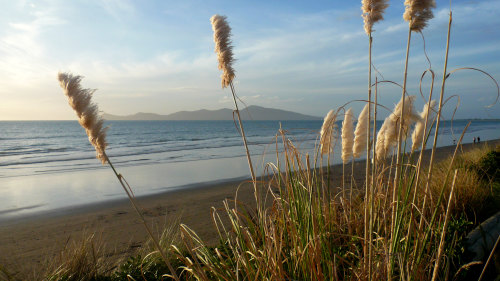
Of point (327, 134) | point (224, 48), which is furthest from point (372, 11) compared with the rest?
point (327, 134)

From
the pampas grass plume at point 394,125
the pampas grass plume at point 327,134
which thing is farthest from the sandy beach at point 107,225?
the pampas grass plume at point 394,125

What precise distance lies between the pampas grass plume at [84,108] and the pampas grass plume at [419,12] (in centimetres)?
169

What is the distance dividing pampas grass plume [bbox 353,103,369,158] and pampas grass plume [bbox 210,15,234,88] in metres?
1.40

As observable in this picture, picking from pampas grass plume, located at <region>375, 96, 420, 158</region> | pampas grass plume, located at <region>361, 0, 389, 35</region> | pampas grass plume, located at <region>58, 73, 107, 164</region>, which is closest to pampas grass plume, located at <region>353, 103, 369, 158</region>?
pampas grass plume, located at <region>375, 96, 420, 158</region>

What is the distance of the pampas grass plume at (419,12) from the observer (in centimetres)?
181

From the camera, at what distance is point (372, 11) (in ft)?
6.39

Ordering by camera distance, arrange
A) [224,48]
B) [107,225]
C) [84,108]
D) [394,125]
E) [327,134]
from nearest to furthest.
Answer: [84,108] < [224,48] < [394,125] < [327,134] < [107,225]

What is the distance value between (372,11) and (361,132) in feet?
4.18

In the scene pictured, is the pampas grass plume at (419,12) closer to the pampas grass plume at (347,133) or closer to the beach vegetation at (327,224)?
the beach vegetation at (327,224)

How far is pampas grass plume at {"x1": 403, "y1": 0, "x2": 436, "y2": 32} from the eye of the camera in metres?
1.81

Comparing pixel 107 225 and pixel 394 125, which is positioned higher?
pixel 394 125

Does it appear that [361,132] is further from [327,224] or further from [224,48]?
[224,48]

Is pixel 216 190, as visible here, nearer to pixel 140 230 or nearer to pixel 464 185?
pixel 140 230

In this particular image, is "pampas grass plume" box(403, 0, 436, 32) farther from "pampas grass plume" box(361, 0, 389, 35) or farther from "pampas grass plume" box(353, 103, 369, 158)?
"pampas grass plume" box(353, 103, 369, 158)
